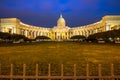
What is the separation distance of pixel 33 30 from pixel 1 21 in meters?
42.1

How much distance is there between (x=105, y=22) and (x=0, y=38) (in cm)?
7383

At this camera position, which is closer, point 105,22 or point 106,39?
point 106,39

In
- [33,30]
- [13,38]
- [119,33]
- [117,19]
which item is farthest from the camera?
[33,30]

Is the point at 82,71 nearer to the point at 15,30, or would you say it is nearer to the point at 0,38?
the point at 0,38

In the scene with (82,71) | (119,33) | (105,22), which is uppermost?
→ (105,22)

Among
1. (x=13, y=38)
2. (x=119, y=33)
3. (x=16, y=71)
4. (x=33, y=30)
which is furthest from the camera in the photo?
(x=33, y=30)

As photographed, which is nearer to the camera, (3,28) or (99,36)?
(99,36)

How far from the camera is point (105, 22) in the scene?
495ft

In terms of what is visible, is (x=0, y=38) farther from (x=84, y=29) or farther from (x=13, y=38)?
(x=84, y=29)

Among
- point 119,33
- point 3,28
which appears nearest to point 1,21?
point 3,28

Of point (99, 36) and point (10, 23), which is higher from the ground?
point (10, 23)

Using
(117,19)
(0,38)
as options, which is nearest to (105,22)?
(117,19)

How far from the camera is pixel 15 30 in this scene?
15750cm

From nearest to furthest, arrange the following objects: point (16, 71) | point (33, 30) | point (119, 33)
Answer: point (16, 71) → point (119, 33) → point (33, 30)
